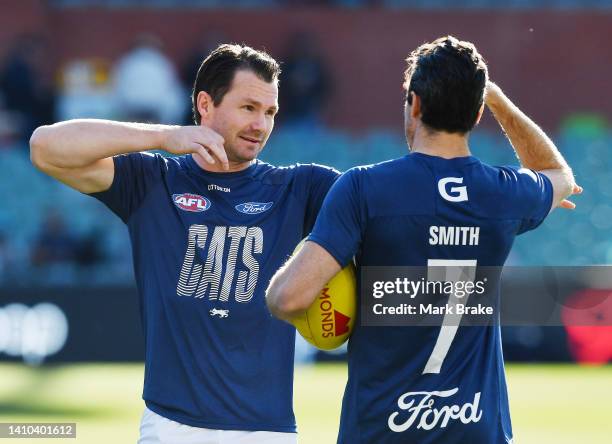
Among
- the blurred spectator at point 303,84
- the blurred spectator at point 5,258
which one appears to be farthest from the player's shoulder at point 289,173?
the blurred spectator at point 303,84

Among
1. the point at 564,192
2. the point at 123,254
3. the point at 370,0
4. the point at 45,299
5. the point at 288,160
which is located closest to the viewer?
Result: the point at 564,192

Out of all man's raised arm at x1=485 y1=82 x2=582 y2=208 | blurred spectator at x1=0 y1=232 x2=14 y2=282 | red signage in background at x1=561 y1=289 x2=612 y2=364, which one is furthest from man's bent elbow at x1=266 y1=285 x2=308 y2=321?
blurred spectator at x1=0 y1=232 x2=14 y2=282

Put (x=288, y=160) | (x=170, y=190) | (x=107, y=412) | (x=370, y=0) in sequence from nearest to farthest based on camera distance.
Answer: (x=170, y=190)
(x=107, y=412)
(x=288, y=160)
(x=370, y=0)

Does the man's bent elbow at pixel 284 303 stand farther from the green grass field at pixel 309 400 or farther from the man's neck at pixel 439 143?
the green grass field at pixel 309 400

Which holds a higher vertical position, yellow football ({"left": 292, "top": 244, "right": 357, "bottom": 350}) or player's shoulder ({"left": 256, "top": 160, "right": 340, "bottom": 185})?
player's shoulder ({"left": 256, "top": 160, "right": 340, "bottom": 185})

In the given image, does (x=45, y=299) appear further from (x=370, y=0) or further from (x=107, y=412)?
(x=370, y=0)

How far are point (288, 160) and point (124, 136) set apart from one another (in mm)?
11453

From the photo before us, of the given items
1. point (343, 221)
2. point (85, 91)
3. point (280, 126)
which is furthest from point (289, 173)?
point (85, 91)

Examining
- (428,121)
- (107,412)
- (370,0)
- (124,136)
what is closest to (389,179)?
(428,121)

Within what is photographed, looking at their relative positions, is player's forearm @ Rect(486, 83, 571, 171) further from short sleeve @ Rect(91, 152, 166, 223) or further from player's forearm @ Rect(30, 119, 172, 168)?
short sleeve @ Rect(91, 152, 166, 223)

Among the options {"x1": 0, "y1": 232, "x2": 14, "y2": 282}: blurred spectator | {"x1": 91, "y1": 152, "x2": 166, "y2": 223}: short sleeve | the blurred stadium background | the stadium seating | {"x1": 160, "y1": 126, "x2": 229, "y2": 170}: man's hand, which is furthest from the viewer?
the stadium seating

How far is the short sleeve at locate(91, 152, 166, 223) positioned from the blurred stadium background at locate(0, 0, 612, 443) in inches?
219

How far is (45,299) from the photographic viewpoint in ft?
43.2

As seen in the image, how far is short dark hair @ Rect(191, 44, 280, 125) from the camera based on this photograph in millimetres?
4574
